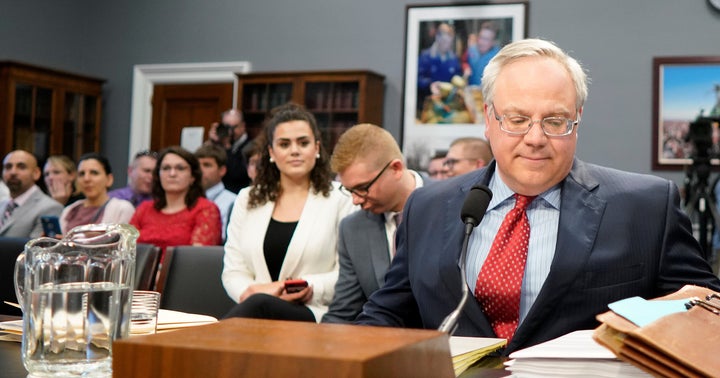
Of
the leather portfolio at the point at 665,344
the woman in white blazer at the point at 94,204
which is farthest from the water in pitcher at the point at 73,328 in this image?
the woman in white blazer at the point at 94,204

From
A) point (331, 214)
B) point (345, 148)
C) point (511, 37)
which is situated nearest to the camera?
point (345, 148)

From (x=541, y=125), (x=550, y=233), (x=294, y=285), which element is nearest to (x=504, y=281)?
(x=550, y=233)

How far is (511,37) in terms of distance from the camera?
7328mm

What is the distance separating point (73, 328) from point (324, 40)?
710cm

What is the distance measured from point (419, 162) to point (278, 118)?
4168 mm

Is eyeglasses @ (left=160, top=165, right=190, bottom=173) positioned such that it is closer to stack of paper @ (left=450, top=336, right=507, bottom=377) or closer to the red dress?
the red dress

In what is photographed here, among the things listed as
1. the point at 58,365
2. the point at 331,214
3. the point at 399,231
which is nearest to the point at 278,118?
the point at 331,214

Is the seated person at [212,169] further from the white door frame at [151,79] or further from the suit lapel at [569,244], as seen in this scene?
the suit lapel at [569,244]

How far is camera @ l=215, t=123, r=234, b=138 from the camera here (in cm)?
729

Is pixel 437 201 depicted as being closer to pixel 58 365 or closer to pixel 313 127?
pixel 58 365

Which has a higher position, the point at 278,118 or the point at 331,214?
the point at 278,118

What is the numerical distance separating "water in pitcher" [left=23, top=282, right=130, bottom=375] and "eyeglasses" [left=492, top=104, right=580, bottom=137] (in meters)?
0.87

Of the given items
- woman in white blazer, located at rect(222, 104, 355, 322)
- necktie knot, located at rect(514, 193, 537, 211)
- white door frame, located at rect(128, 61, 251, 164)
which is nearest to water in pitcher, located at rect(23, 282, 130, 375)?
necktie knot, located at rect(514, 193, 537, 211)

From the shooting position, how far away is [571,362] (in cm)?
107
